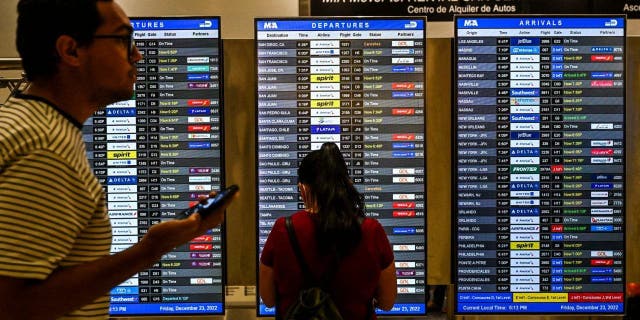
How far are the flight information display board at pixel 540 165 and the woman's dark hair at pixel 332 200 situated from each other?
0.92 meters

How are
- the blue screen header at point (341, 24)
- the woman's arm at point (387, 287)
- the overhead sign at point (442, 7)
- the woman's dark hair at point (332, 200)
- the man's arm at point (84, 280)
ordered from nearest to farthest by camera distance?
the man's arm at point (84, 280) < the woman's dark hair at point (332, 200) < the woman's arm at point (387, 287) < the blue screen header at point (341, 24) < the overhead sign at point (442, 7)

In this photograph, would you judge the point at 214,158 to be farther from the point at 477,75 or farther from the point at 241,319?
the point at 477,75

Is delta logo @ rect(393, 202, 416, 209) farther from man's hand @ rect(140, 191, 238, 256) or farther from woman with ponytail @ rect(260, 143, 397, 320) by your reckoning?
man's hand @ rect(140, 191, 238, 256)

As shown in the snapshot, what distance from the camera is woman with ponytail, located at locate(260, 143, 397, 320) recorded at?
7.76 feet

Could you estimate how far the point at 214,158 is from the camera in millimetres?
3182

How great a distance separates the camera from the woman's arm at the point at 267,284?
2539mm

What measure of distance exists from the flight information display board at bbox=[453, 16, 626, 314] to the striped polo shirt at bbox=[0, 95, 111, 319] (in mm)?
2274

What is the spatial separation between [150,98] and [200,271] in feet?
3.09

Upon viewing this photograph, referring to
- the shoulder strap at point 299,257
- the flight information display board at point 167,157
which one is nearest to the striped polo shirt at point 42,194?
the shoulder strap at point 299,257

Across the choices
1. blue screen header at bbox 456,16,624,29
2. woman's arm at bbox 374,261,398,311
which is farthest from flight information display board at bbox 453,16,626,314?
woman's arm at bbox 374,261,398,311

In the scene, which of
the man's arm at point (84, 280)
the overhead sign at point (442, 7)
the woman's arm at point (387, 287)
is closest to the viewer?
the man's arm at point (84, 280)

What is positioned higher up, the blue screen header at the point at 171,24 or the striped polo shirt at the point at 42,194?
the blue screen header at the point at 171,24

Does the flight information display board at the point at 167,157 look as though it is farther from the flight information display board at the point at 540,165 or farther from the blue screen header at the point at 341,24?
the flight information display board at the point at 540,165

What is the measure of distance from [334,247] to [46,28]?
1.43 m
